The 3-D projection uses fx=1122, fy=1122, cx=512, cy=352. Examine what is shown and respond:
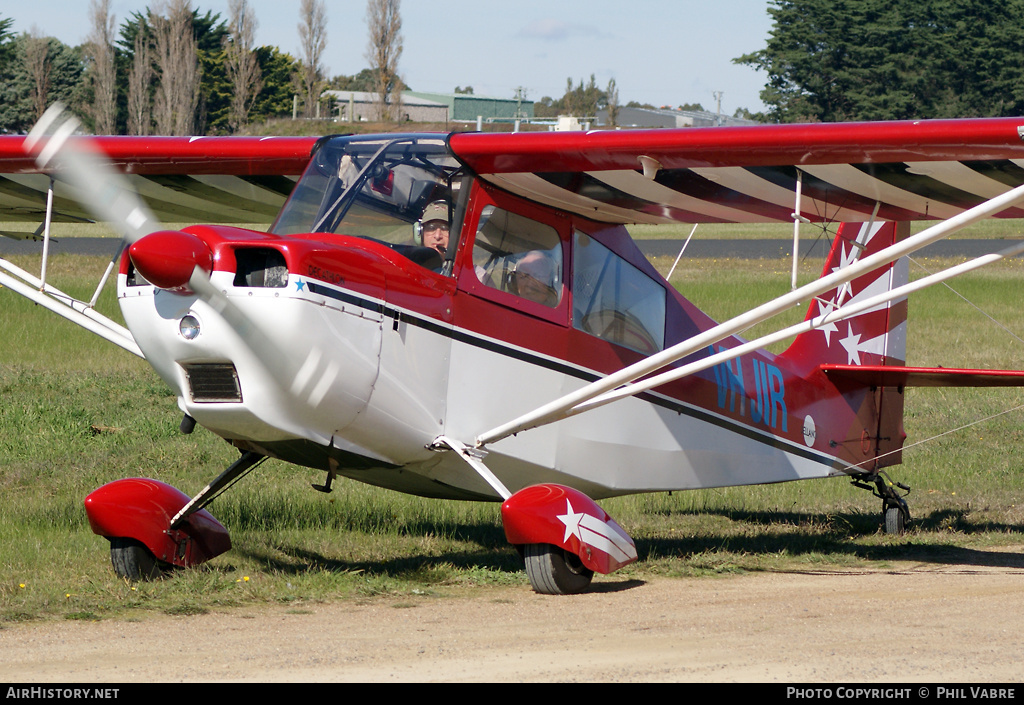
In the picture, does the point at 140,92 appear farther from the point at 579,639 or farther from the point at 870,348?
the point at 579,639

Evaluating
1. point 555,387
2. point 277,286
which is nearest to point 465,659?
point 277,286

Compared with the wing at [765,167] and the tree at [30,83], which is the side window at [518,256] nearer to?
the wing at [765,167]

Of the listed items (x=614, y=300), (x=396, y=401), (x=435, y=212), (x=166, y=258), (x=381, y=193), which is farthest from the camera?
(x=614, y=300)

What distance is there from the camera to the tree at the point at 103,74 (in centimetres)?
5706

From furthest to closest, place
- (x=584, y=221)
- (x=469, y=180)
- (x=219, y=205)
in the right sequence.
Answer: (x=219, y=205) → (x=584, y=221) → (x=469, y=180)

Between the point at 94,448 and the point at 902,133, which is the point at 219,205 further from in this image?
the point at 902,133

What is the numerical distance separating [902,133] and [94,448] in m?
8.08

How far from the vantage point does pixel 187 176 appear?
845 centimetres

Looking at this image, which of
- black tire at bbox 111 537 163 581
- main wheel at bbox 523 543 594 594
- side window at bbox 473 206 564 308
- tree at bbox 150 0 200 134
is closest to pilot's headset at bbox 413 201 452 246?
side window at bbox 473 206 564 308

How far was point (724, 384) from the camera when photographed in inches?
318

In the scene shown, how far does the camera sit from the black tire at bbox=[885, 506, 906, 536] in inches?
356

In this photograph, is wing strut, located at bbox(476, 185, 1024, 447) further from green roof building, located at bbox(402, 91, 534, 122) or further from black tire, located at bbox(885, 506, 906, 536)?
green roof building, located at bbox(402, 91, 534, 122)

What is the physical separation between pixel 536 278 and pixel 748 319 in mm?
1340

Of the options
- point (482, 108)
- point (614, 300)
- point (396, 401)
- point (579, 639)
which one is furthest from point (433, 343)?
point (482, 108)
